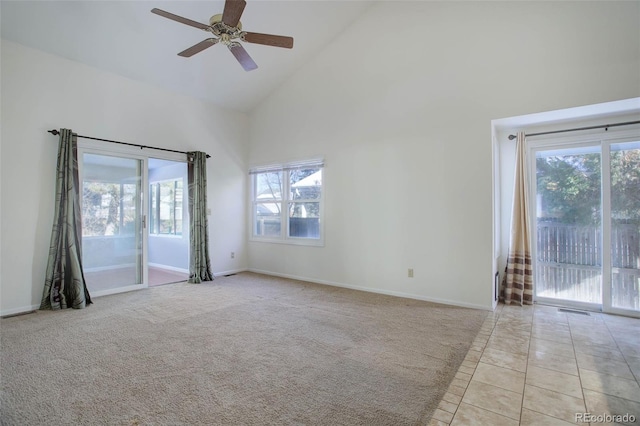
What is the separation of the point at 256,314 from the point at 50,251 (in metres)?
2.66

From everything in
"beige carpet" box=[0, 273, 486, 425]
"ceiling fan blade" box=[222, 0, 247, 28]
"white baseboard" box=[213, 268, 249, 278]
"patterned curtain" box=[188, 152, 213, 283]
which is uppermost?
"ceiling fan blade" box=[222, 0, 247, 28]

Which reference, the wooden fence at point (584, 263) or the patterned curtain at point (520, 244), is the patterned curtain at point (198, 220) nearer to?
the patterned curtain at point (520, 244)

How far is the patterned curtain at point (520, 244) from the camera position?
13.0ft

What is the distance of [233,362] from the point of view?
95.3 inches

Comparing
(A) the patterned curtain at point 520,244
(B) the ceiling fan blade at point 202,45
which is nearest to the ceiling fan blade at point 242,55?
(B) the ceiling fan blade at point 202,45

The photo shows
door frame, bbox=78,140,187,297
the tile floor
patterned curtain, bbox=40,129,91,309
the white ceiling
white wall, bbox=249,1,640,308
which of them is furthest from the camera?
door frame, bbox=78,140,187,297

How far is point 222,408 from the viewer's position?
1.85 metres

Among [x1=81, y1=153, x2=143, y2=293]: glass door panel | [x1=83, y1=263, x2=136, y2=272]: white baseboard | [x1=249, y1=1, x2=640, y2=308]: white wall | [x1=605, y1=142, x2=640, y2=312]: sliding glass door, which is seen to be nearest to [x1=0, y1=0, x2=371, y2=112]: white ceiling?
[x1=249, y1=1, x2=640, y2=308]: white wall

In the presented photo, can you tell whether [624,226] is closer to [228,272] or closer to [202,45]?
[202,45]

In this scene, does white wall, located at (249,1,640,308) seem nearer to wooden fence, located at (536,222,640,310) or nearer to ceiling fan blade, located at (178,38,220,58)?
wooden fence, located at (536,222,640,310)

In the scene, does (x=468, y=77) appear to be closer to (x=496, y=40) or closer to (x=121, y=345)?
(x=496, y=40)

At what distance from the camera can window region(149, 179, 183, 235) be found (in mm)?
6391

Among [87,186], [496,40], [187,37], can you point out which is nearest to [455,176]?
[496,40]

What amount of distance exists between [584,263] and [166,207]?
722 cm
